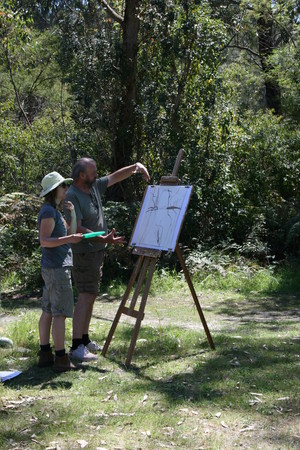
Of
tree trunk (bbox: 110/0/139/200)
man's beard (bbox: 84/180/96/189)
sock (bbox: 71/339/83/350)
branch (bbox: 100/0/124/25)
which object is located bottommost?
sock (bbox: 71/339/83/350)

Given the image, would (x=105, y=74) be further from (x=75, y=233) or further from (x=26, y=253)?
(x=75, y=233)

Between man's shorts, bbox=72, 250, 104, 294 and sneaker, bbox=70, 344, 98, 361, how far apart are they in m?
0.57

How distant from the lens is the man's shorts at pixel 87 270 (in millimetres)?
6484

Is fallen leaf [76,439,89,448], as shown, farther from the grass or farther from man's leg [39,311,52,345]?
man's leg [39,311,52,345]

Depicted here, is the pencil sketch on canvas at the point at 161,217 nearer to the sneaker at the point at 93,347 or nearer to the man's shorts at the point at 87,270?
the man's shorts at the point at 87,270

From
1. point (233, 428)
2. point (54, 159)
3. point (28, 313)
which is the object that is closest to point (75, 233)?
point (233, 428)

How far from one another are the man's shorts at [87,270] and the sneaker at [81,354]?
57 cm

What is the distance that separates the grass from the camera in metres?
4.48

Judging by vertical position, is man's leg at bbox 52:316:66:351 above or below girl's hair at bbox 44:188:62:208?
below

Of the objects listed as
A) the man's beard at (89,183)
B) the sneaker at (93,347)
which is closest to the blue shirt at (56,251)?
the man's beard at (89,183)

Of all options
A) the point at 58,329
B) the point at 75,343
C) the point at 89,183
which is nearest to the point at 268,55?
the point at 89,183

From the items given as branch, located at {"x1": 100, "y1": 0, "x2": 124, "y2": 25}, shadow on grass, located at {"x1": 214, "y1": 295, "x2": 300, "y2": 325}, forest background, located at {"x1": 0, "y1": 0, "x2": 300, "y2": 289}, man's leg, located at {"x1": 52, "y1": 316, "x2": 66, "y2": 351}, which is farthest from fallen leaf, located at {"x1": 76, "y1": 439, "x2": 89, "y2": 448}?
branch, located at {"x1": 100, "y1": 0, "x2": 124, "y2": 25}

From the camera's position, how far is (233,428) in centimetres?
464

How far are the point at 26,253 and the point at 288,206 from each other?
6050mm
